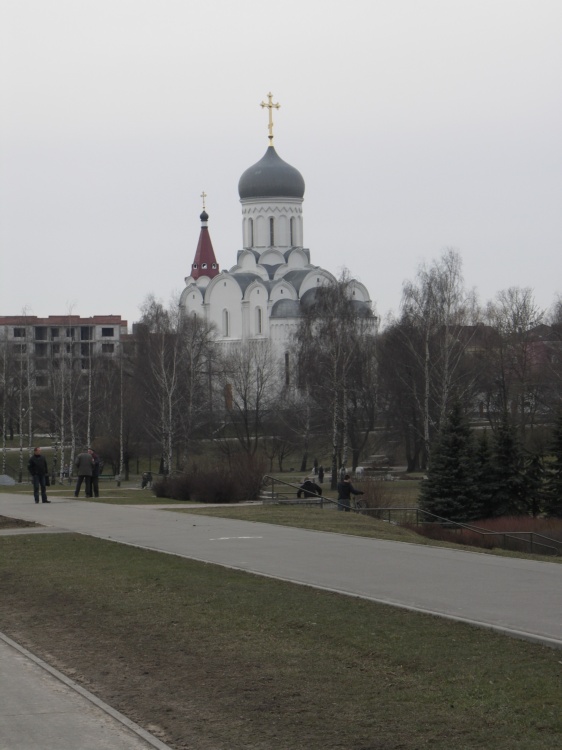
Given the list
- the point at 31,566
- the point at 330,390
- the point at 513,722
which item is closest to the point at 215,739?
the point at 513,722

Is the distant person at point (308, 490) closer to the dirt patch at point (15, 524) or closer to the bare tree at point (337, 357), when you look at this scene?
the dirt patch at point (15, 524)

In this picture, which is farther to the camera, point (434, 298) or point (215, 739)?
point (434, 298)

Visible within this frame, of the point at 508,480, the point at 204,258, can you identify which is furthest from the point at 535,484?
the point at 204,258

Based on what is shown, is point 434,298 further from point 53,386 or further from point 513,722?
point 513,722

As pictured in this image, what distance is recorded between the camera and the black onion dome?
83.1m

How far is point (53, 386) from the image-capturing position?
69.1 m

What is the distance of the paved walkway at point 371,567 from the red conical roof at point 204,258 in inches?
2954

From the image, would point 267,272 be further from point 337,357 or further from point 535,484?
point 535,484

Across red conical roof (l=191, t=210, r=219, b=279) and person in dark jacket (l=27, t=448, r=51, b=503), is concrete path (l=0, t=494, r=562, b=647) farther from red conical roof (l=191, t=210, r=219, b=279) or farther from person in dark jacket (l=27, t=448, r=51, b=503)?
red conical roof (l=191, t=210, r=219, b=279)

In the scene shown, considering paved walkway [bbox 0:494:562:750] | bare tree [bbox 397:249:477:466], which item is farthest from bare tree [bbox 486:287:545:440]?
paved walkway [bbox 0:494:562:750]

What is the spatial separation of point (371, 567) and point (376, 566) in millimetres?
99

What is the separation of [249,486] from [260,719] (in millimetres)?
21567

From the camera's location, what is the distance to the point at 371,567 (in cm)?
1359

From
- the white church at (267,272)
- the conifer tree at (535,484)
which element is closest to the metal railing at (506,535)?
the conifer tree at (535,484)
